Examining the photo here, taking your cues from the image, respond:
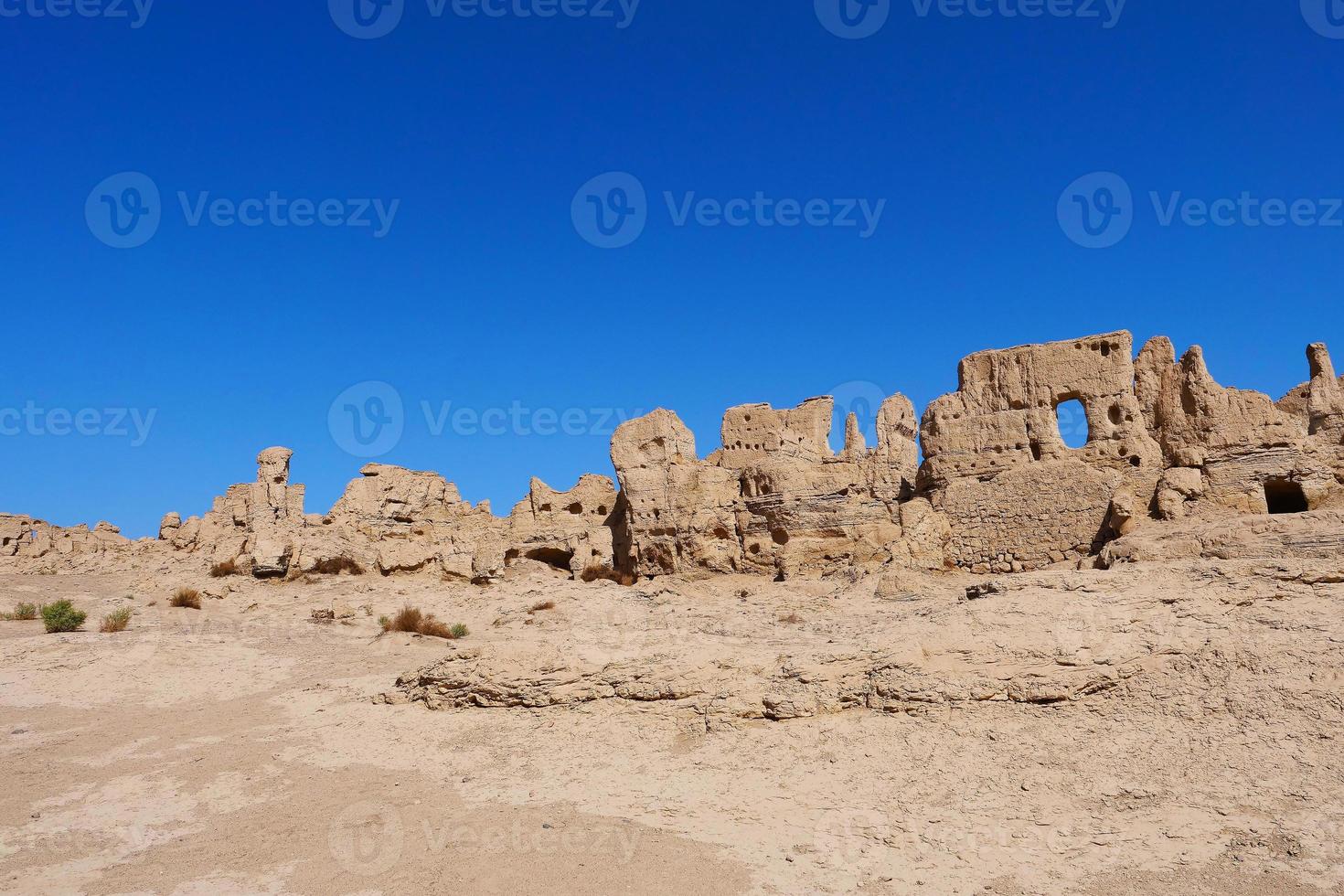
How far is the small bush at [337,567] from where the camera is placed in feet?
81.2

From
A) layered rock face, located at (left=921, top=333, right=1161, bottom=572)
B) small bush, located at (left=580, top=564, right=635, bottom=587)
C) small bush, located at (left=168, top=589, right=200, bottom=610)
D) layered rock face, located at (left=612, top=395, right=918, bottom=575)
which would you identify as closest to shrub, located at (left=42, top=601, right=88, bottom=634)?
small bush, located at (left=168, top=589, right=200, bottom=610)

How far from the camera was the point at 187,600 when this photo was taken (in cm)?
2064

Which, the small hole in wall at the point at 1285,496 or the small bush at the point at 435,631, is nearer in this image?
the small bush at the point at 435,631

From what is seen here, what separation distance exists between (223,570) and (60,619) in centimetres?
890

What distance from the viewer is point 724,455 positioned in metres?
25.0

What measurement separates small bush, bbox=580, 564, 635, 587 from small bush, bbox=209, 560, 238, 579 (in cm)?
982

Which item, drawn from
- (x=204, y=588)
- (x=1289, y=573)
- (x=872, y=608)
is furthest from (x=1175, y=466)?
(x=204, y=588)

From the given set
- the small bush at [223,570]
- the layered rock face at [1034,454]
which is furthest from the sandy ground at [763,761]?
the small bush at [223,570]

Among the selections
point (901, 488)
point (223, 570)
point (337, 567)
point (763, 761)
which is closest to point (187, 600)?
point (223, 570)

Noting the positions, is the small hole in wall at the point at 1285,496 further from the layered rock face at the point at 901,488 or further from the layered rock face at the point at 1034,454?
the layered rock face at the point at 1034,454

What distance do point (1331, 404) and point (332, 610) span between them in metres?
23.7

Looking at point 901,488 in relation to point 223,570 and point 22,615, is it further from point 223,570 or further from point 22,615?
point 22,615

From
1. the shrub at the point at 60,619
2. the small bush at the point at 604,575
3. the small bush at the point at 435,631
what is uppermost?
the shrub at the point at 60,619

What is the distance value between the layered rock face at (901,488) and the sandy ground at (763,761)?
7339 millimetres
